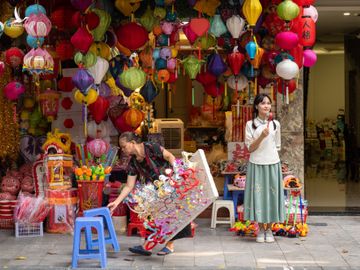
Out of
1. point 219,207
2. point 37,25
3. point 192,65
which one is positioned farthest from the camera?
point 219,207

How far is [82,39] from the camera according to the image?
10.0m

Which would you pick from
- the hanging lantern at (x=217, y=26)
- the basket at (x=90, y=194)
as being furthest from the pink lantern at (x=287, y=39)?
the basket at (x=90, y=194)

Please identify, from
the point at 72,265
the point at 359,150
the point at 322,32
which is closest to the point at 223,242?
the point at 72,265

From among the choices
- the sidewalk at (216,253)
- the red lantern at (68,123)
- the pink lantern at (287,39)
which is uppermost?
the pink lantern at (287,39)

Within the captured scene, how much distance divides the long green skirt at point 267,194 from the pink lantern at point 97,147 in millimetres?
2249

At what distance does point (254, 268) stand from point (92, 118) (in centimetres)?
385

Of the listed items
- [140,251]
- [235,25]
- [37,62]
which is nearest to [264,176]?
→ [140,251]

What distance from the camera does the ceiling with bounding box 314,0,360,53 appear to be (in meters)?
12.4

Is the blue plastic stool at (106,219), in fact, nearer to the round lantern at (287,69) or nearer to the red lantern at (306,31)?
the round lantern at (287,69)

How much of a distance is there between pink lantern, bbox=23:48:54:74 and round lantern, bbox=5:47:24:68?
874mm

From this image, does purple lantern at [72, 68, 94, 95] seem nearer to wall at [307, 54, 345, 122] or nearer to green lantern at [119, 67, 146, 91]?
green lantern at [119, 67, 146, 91]

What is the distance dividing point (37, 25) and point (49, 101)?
1.92m

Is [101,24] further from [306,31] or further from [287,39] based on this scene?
[306,31]

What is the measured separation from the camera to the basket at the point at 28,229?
34.3 feet
